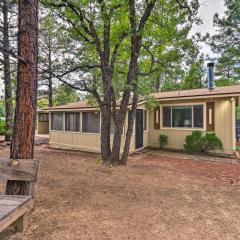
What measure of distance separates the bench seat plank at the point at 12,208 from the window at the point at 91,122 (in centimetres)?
921

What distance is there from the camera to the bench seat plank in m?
2.66

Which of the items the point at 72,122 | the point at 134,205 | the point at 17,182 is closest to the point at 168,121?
the point at 72,122

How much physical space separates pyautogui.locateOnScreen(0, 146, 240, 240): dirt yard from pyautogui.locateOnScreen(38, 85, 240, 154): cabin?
13.2ft

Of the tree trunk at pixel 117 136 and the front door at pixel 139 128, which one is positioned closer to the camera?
the tree trunk at pixel 117 136

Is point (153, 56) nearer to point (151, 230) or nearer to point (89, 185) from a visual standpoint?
point (89, 185)

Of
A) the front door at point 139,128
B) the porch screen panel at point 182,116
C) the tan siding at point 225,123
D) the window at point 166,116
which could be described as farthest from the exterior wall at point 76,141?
the tan siding at point 225,123

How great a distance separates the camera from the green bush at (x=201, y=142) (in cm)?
1095

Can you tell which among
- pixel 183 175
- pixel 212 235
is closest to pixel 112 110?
pixel 183 175

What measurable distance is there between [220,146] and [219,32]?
44.7 feet

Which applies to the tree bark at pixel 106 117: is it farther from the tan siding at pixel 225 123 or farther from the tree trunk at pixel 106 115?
the tan siding at pixel 225 123

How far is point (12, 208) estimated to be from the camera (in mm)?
2865

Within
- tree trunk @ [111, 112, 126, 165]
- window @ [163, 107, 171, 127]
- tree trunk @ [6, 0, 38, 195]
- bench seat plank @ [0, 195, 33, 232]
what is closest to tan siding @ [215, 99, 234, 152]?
window @ [163, 107, 171, 127]

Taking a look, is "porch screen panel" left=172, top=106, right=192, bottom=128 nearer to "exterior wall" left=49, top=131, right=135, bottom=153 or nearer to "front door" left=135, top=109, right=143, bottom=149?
"front door" left=135, top=109, right=143, bottom=149

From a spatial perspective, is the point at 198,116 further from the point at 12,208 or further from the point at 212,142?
the point at 12,208
